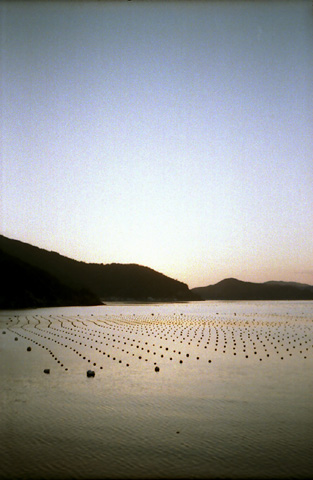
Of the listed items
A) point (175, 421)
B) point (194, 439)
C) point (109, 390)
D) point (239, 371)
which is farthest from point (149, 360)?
point (194, 439)

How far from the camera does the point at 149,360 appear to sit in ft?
98.8

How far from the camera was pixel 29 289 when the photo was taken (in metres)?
134

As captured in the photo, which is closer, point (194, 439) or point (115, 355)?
point (194, 439)

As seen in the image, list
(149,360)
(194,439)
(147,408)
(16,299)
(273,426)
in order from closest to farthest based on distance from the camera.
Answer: (194,439)
(273,426)
(147,408)
(149,360)
(16,299)

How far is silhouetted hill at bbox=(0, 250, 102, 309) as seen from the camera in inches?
4835

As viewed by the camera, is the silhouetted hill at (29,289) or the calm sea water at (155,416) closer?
the calm sea water at (155,416)

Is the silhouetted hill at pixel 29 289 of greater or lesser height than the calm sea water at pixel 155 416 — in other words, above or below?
above

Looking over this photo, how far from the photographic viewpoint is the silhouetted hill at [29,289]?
122812 millimetres

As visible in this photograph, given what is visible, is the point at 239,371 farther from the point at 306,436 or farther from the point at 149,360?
the point at 306,436

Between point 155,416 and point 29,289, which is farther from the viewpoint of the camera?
point 29,289

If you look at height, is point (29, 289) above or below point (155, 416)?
above

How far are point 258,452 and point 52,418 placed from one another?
7361 mm

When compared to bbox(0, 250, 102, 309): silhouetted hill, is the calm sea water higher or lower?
lower

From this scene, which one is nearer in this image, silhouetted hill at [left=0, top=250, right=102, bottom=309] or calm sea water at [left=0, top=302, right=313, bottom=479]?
calm sea water at [left=0, top=302, right=313, bottom=479]
